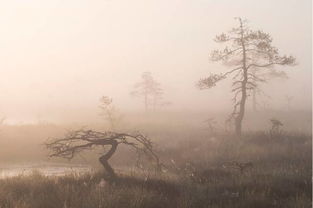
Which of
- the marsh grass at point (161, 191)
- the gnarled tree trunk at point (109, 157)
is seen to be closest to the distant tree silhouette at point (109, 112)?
the marsh grass at point (161, 191)

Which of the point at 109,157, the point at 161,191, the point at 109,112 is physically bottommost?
the point at 161,191

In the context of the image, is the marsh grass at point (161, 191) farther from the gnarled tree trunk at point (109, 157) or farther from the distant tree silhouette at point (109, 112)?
the distant tree silhouette at point (109, 112)

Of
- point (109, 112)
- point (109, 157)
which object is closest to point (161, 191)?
point (109, 157)

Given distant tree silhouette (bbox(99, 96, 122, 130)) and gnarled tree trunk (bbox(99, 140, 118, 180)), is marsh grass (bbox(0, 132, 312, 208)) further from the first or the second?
distant tree silhouette (bbox(99, 96, 122, 130))

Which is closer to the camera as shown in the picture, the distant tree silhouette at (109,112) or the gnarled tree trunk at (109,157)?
the gnarled tree trunk at (109,157)

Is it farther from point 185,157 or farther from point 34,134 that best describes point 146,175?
point 34,134

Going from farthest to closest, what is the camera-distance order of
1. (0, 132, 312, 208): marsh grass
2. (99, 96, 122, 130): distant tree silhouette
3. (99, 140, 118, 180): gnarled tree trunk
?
1. (99, 96, 122, 130): distant tree silhouette
2. (99, 140, 118, 180): gnarled tree trunk
3. (0, 132, 312, 208): marsh grass

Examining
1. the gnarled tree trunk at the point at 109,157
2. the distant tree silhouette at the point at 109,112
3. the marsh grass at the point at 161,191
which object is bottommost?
the marsh grass at the point at 161,191

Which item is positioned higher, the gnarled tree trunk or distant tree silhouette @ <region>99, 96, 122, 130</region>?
distant tree silhouette @ <region>99, 96, 122, 130</region>

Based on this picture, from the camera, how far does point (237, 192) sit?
11.3m

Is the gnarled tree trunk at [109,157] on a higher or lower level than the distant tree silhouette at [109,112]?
lower

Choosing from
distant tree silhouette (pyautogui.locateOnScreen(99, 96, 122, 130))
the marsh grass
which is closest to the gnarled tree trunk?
the marsh grass

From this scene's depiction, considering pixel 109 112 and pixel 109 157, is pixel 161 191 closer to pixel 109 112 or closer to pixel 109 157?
pixel 109 157

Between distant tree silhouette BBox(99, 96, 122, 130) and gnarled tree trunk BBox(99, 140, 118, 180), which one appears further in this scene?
distant tree silhouette BBox(99, 96, 122, 130)
